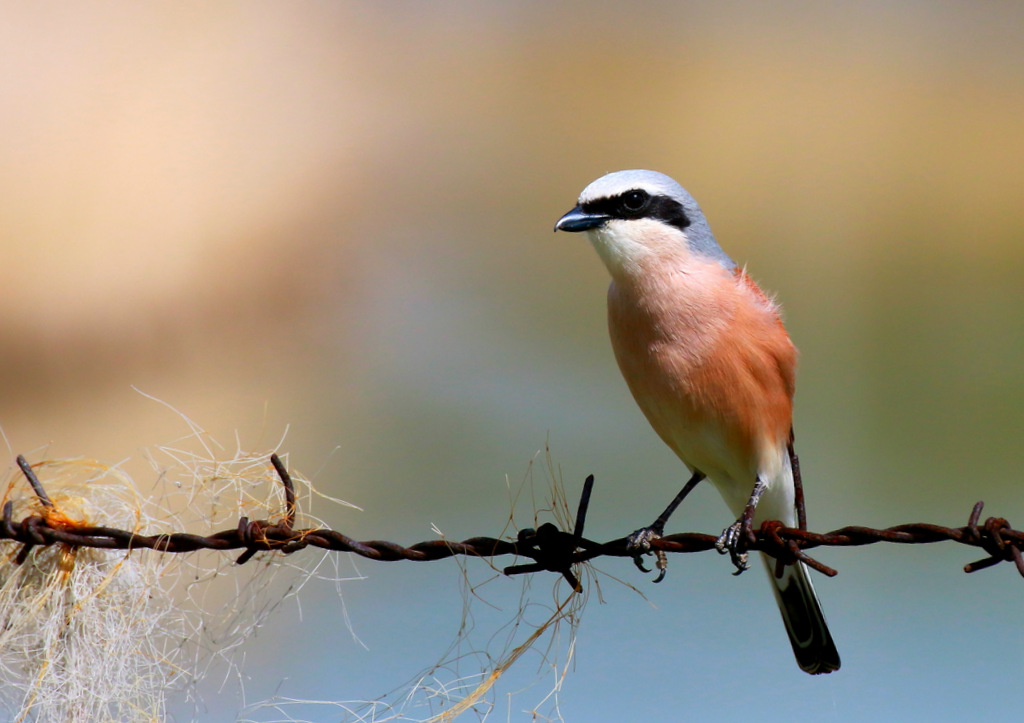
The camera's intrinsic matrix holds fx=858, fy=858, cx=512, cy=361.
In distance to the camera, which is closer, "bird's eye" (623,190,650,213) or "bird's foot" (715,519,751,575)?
"bird's foot" (715,519,751,575)

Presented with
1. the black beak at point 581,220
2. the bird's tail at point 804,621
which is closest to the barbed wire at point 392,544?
the bird's tail at point 804,621

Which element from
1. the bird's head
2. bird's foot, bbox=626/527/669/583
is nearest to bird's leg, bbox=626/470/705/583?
bird's foot, bbox=626/527/669/583

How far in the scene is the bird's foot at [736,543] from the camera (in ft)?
6.89

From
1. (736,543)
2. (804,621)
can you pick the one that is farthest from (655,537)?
(804,621)

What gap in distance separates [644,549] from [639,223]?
2.99 ft

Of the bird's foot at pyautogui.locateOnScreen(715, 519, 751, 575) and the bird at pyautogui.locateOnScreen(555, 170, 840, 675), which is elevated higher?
the bird at pyautogui.locateOnScreen(555, 170, 840, 675)

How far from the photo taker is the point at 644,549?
180cm

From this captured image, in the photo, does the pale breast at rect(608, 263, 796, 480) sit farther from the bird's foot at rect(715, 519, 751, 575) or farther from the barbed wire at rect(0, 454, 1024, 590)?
the barbed wire at rect(0, 454, 1024, 590)

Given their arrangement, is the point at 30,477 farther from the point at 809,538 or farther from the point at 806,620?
the point at 806,620

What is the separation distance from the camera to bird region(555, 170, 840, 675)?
2.14 m

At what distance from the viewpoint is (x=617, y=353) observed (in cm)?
229

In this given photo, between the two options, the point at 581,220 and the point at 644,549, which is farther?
→ the point at 581,220

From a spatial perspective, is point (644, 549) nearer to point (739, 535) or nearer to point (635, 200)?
point (739, 535)

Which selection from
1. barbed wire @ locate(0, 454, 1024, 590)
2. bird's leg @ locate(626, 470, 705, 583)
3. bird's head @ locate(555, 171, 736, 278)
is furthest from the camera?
bird's head @ locate(555, 171, 736, 278)
